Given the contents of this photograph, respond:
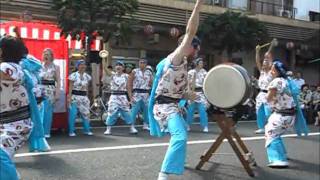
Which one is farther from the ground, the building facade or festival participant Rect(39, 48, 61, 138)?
the building facade

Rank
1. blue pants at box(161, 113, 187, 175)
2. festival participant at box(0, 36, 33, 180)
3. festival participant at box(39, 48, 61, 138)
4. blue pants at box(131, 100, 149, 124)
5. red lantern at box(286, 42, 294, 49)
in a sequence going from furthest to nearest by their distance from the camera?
red lantern at box(286, 42, 294, 49) → blue pants at box(131, 100, 149, 124) → festival participant at box(39, 48, 61, 138) → blue pants at box(161, 113, 187, 175) → festival participant at box(0, 36, 33, 180)

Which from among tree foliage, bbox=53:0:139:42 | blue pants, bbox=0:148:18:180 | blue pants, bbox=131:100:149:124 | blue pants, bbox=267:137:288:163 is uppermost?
tree foliage, bbox=53:0:139:42

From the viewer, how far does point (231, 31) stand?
21.7 m

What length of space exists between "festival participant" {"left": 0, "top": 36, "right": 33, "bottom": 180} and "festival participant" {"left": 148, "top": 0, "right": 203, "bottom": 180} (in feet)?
5.42

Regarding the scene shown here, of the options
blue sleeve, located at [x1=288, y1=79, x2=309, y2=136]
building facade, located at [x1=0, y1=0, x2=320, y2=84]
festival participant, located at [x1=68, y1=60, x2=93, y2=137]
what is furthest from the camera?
building facade, located at [x1=0, y1=0, x2=320, y2=84]

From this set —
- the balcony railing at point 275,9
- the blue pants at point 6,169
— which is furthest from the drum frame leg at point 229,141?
the balcony railing at point 275,9

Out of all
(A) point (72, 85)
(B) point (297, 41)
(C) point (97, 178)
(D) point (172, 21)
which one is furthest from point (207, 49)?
(C) point (97, 178)

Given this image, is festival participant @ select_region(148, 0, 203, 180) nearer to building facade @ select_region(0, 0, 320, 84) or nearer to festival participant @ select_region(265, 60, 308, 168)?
festival participant @ select_region(265, 60, 308, 168)

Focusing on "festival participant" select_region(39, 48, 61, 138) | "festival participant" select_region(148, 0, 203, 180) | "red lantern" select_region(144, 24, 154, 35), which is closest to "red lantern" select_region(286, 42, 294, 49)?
"red lantern" select_region(144, 24, 154, 35)

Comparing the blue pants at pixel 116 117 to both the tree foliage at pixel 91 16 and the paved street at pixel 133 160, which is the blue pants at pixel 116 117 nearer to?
the paved street at pixel 133 160

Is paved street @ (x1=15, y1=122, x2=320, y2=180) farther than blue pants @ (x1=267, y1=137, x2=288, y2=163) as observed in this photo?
No

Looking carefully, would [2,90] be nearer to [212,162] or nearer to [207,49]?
[212,162]

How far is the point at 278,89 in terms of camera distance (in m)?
7.86

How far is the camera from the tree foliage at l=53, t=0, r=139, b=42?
47.7 ft
